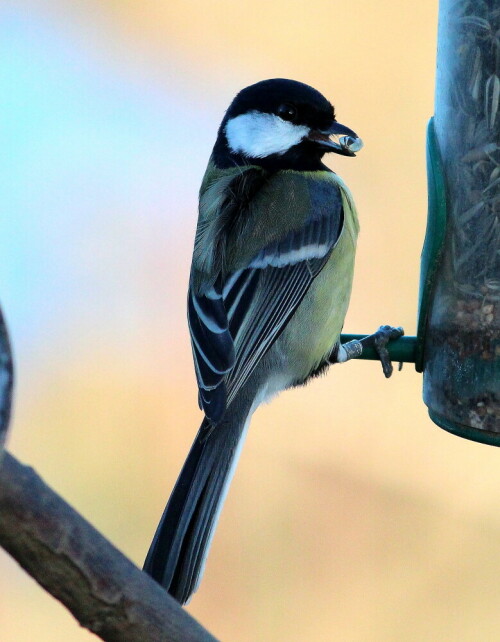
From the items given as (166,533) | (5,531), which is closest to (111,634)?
(5,531)

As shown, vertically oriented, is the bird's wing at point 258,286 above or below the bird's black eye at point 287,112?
below

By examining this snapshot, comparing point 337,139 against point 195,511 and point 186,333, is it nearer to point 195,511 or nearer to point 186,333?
point 195,511

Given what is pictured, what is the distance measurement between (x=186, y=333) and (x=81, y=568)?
3.56 meters

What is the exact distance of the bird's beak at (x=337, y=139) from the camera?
2.96 metres

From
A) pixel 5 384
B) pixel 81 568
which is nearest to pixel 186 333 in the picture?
pixel 81 568

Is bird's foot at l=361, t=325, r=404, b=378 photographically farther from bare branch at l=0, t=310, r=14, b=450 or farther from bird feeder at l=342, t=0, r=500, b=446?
bare branch at l=0, t=310, r=14, b=450

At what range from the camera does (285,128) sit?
9.80 ft

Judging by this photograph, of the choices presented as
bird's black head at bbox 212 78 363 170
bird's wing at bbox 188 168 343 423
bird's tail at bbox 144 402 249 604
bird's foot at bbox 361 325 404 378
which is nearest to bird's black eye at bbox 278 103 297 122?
bird's black head at bbox 212 78 363 170

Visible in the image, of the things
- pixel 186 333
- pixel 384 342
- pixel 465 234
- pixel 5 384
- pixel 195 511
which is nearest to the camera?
pixel 5 384

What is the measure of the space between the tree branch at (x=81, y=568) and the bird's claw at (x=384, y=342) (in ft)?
6.17

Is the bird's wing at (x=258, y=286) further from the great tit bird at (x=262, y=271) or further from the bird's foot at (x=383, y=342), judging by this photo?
the bird's foot at (x=383, y=342)

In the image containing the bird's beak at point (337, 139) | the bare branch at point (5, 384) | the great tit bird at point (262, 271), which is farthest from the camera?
the bird's beak at point (337, 139)

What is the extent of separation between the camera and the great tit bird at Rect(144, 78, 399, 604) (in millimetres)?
2648

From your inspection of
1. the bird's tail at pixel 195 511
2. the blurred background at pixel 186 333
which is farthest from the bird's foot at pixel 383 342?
the blurred background at pixel 186 333
